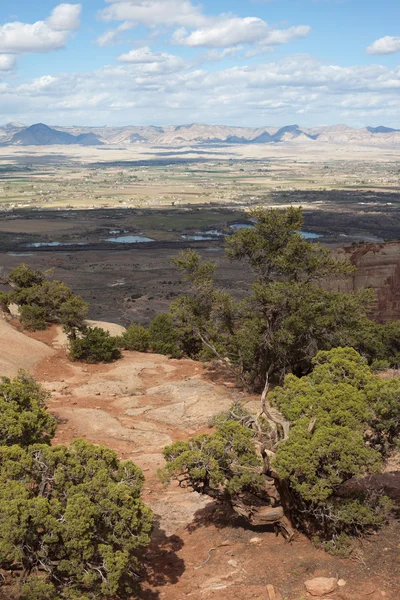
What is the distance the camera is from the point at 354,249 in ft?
154

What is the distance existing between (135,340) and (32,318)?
7.40 m

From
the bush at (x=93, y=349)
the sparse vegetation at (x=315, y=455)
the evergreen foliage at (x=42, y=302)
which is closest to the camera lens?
the sparse vegetation at (x=315, y=455)

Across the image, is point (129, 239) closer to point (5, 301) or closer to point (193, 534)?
point (5, 301)

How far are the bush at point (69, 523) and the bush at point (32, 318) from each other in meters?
26.5

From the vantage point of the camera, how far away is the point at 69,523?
11.5 metres

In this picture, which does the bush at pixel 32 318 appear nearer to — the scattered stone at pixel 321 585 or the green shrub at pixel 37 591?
the green shrub at pixel 37 591

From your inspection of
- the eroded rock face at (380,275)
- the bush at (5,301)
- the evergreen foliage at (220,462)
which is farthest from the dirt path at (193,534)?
the eroded rock face at (380,275)

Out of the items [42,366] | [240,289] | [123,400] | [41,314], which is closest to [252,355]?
[123,400]

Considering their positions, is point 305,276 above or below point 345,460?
above

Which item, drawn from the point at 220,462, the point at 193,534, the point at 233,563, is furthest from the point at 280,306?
the point at 233,563

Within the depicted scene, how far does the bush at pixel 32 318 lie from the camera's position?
38781mm

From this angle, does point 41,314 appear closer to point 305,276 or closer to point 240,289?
point 305,276

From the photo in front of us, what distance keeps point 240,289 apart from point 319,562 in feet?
202

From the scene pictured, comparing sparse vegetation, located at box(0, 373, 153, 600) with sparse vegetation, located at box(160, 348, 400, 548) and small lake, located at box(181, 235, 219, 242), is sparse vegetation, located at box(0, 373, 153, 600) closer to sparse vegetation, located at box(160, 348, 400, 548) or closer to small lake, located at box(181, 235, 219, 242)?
sparse vegetation, located at box(160, 348, 400, 548)
